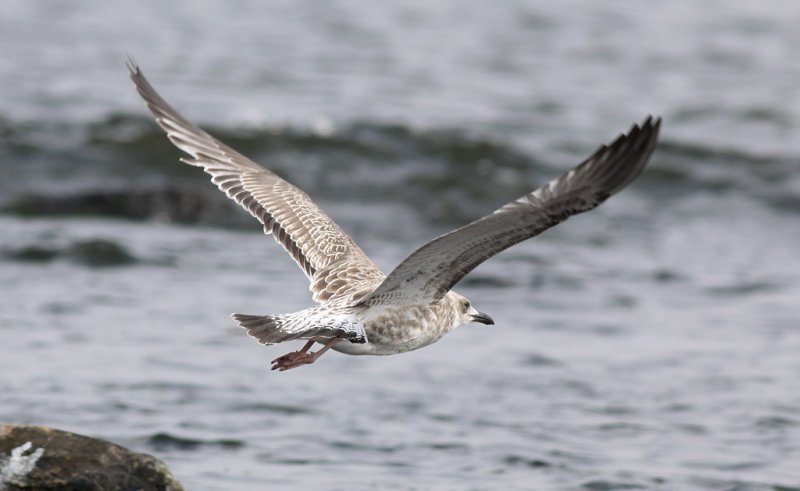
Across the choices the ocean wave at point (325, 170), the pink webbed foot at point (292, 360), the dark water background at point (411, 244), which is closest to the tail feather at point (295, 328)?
the pink webbed foot at point (292, 360)

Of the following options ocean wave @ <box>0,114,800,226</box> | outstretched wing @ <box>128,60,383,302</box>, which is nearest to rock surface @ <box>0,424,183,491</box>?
outstretched wing @ <box>128,60,383,302</box>

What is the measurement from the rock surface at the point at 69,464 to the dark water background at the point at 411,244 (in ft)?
3.28

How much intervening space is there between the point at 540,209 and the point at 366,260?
1992mm

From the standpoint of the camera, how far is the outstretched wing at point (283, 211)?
269 inches

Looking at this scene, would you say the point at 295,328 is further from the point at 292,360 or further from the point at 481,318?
the point at 481,318

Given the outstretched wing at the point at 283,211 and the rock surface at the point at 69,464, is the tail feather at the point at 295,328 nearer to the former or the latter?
the outstretched wing at the point at 283,211

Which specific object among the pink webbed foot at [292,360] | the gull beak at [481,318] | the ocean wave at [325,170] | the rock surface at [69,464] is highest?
the ocean wave at [325,170]

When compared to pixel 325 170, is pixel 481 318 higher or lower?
lower

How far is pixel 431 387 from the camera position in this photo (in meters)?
8.67

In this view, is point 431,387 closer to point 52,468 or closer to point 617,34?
point 52,468

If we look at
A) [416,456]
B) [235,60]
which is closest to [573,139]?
[235,60]

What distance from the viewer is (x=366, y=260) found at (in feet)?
23.1

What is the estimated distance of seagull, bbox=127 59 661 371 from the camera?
5.13 m

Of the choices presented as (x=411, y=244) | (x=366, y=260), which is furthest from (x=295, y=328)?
(x=411, y=244)
